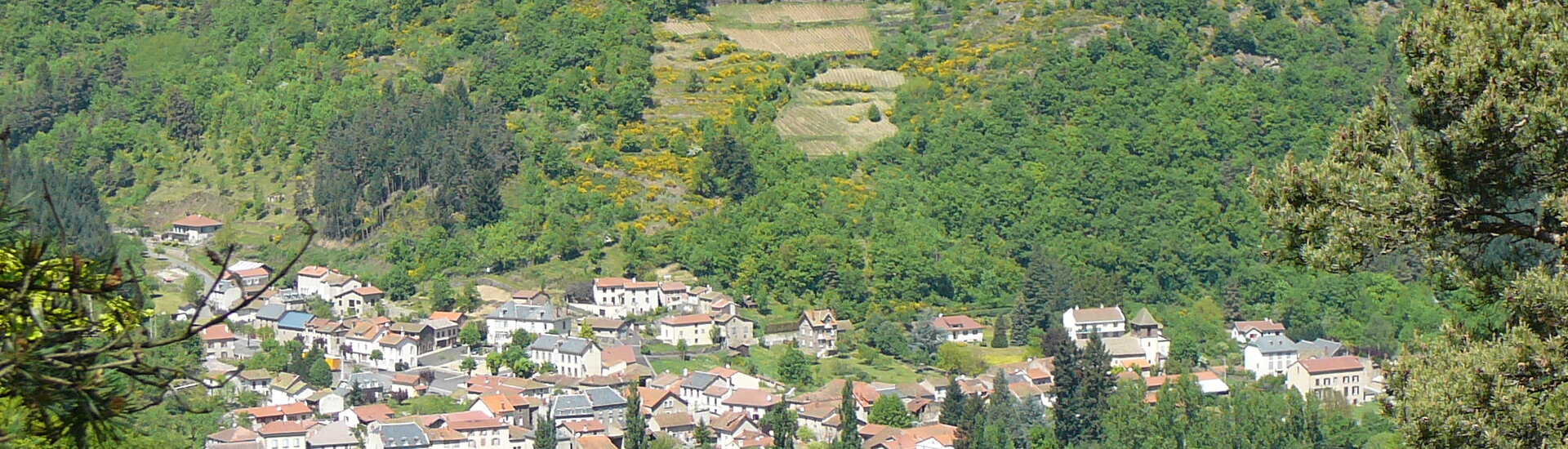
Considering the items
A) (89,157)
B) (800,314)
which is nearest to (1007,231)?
(800,314)

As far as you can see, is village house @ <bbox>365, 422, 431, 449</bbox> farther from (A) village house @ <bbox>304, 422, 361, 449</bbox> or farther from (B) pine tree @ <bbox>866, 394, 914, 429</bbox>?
(B) pine tree @ <bbox>866, 394, 914, 429</bbox>

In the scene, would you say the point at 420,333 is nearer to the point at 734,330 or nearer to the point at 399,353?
the point at 399,353

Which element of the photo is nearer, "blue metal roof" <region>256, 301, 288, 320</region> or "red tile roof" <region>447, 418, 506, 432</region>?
"red tile roof" <region>447, 418, 506, 432</region>

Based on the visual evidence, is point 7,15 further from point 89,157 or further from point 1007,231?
point 1007,231

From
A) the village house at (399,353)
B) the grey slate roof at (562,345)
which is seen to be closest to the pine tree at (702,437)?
the grey slate roof at (562,345)

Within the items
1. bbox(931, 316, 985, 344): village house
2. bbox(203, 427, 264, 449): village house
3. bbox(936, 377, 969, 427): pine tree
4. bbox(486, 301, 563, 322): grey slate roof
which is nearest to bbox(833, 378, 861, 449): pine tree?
bbox(936, 377, 969, 427): pine tree

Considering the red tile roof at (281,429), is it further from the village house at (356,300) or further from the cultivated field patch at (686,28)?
the cultivated field patch at (686,28)
